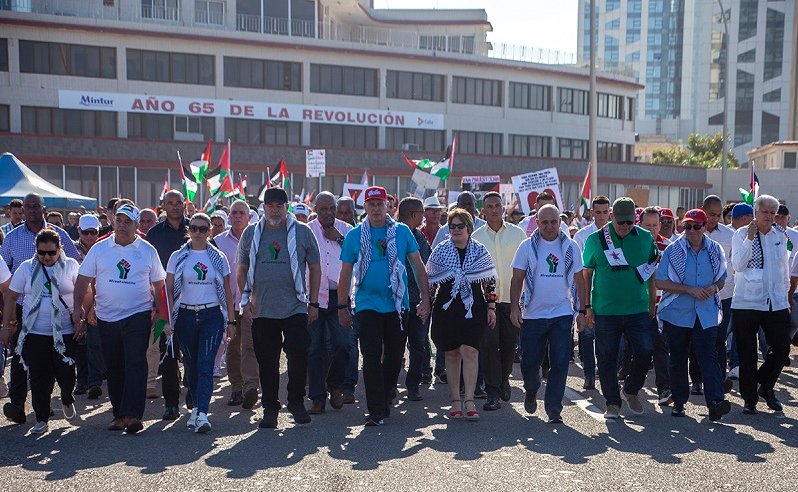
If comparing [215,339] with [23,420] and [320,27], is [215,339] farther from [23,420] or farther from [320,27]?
[320,27]

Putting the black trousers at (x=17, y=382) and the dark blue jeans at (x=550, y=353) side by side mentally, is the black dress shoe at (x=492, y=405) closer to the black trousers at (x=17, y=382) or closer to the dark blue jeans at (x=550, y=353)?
the dark blue jeans at (x=550, y=353)

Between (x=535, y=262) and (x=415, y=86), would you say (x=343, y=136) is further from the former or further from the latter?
(x=535, y=262)

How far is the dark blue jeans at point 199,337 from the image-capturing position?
8.70 meters

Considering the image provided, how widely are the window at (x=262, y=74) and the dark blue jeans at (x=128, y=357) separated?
4185 centimetres

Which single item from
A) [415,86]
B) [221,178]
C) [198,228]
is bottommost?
[198,228]

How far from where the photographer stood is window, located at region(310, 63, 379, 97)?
2013 inches

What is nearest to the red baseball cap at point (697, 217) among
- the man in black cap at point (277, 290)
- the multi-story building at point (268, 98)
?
the man in black cap at point (277, 290)

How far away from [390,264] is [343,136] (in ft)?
142

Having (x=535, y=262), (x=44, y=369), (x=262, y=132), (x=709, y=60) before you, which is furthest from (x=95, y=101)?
(x=709, y=60)

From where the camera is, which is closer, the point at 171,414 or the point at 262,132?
the point at 171,414

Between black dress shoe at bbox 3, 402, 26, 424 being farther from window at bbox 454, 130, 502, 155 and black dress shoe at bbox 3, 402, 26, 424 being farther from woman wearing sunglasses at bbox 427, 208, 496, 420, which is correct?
window at bbox 454, 130, 502, 155

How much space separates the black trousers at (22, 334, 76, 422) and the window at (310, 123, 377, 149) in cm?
4220

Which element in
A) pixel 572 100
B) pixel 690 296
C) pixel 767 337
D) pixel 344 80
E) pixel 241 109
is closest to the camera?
pixel 690 296

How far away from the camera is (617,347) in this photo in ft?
30.5
